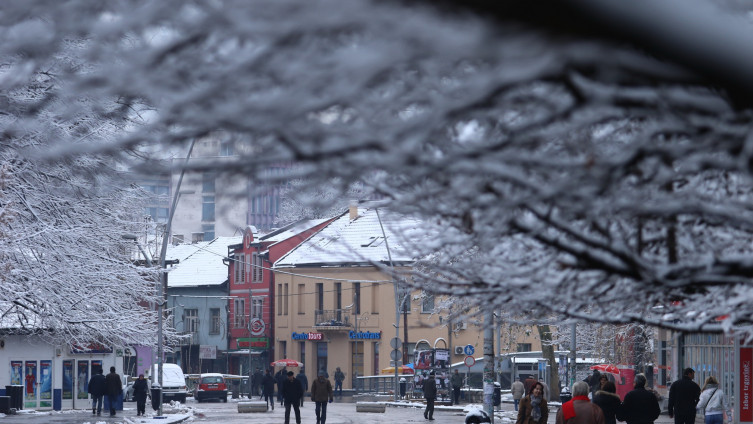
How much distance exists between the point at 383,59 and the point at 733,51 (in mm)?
1049

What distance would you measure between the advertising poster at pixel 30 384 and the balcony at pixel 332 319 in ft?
101

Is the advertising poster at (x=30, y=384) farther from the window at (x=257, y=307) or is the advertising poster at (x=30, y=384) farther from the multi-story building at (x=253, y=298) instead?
the window at (x=257, y=307)

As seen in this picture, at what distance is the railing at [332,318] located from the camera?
68.2m

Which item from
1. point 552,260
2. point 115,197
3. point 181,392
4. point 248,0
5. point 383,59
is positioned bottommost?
point 181,392

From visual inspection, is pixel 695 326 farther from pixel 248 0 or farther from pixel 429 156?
→ pixel 248 0

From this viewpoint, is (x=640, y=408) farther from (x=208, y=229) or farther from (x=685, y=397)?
(x=208, y=229)

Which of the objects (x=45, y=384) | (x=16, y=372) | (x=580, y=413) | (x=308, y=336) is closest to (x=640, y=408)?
(x=580, y=413)

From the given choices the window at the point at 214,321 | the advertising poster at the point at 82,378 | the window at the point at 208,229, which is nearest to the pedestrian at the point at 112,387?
the advertising poster at the point at 82,378

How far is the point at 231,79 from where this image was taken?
391 cm

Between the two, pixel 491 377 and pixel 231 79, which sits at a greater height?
pixel 231 79

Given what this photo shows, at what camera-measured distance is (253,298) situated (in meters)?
76.3

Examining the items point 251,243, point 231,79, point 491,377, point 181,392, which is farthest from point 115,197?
point 251,243

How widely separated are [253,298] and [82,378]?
35.9 metres

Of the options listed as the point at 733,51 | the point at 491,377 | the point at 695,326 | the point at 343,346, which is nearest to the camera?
the point at 733,51
